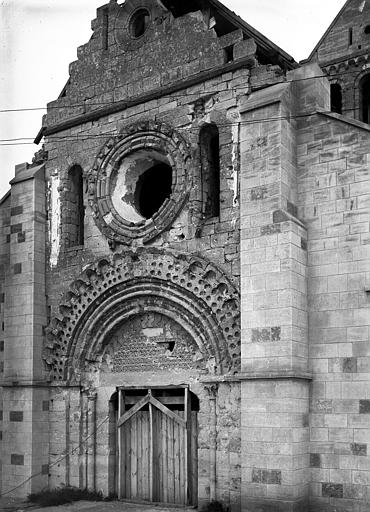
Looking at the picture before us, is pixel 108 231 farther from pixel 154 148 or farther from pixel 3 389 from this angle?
pixel 3 389

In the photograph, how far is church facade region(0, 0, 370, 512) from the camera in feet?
37.9

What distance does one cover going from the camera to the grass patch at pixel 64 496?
13.9 meters

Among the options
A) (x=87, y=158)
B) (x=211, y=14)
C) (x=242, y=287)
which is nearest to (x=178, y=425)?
(x=242, y=287)

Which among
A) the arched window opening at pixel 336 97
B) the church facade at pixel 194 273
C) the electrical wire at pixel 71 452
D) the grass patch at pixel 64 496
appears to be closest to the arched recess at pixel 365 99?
the church facade at pixel 194 273

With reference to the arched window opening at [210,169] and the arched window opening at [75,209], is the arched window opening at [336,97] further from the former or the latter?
the arched window opening at [75,209]

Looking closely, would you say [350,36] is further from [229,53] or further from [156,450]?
[156,450]

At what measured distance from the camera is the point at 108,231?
Result: 14469 millimetres

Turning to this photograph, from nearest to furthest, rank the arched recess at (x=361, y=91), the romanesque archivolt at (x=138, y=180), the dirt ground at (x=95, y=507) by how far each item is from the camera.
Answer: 1. the dirt ground at (x=95, y=507)
2. the romanesque archivolt at (x=138, y=180)
3. the arched recess at (x=361, y=91)

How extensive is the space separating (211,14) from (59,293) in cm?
612

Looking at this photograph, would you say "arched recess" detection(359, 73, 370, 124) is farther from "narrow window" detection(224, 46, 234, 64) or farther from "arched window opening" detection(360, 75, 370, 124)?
"narrow window" detection(224, 46, 234, 64)

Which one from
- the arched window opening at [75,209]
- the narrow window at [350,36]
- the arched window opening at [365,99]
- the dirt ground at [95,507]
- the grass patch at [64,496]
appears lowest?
the dirt ground at [95,507]

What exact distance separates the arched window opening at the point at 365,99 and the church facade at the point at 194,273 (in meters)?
0.13

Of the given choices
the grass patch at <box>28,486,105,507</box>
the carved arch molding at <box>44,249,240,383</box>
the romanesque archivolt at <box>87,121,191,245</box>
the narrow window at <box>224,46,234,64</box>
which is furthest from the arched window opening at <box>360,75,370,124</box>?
the grass patch at <box>28,486,105,507</box>

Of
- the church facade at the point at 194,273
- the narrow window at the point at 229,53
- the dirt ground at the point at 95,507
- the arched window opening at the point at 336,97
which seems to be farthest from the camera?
the arched window opening at the point at 336,97
